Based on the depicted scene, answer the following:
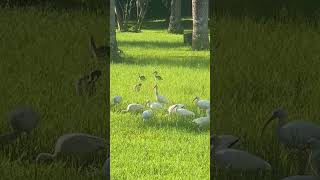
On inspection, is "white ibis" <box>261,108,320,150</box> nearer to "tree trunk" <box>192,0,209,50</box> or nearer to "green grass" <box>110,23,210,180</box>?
"green grass" <box>110,23,210,180</box>

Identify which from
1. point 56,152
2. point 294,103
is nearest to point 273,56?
point 294,103

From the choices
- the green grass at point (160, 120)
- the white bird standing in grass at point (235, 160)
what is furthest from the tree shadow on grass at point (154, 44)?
the white bird standing in grass at point (235, 160)

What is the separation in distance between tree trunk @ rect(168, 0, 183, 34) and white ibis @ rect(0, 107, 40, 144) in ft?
4.34

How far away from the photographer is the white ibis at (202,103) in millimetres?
3910

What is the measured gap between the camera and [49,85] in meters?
5.52

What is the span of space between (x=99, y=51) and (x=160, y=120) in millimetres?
1346

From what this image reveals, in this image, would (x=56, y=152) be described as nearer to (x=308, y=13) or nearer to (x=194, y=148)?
(x=194, y=148)

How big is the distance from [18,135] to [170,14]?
4.90 ft

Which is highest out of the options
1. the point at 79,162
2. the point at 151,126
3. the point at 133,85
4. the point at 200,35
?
the point at 200,35

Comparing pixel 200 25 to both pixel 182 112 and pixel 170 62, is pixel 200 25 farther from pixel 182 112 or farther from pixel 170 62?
pixel 182 112

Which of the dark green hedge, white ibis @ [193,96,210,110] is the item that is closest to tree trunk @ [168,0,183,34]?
white ibis @ [193,96,210,110]

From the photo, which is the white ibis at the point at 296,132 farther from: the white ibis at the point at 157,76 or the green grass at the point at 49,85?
the green grass at the point at 49,85

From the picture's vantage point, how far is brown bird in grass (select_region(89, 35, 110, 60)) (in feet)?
17.3

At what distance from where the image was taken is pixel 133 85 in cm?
414
